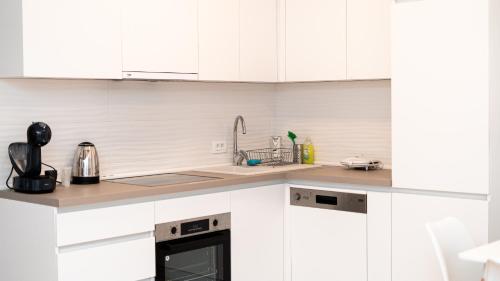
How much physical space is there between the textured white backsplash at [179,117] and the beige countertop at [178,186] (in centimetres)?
24

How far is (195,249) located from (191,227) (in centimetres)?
12

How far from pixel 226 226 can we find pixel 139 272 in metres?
0.67

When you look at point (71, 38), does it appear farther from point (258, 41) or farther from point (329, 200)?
point (329, 200)

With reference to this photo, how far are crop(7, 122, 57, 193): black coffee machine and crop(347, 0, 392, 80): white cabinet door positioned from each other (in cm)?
190

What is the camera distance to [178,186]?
374 centimetres

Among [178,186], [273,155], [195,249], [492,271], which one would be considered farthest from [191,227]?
[492,271]

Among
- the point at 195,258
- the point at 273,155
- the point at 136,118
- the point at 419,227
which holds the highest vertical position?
the point at 136,118

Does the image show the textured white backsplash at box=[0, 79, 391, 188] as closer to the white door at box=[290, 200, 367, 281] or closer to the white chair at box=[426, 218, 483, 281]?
the white door at box=[290, 200, 367, 281]

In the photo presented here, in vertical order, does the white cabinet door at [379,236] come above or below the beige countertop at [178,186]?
below

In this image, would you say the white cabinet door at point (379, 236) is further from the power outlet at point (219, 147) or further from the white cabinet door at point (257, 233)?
the power outlet at point (219, 147)

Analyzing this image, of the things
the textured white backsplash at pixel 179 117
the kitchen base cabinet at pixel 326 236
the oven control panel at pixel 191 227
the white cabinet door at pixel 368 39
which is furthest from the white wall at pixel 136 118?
the white cabinet door at pixel 368 39

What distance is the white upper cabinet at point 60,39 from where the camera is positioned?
133 inches

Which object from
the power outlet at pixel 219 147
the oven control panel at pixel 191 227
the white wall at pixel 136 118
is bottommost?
the oven control panel at pixel 191 227

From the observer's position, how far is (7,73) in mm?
3512
